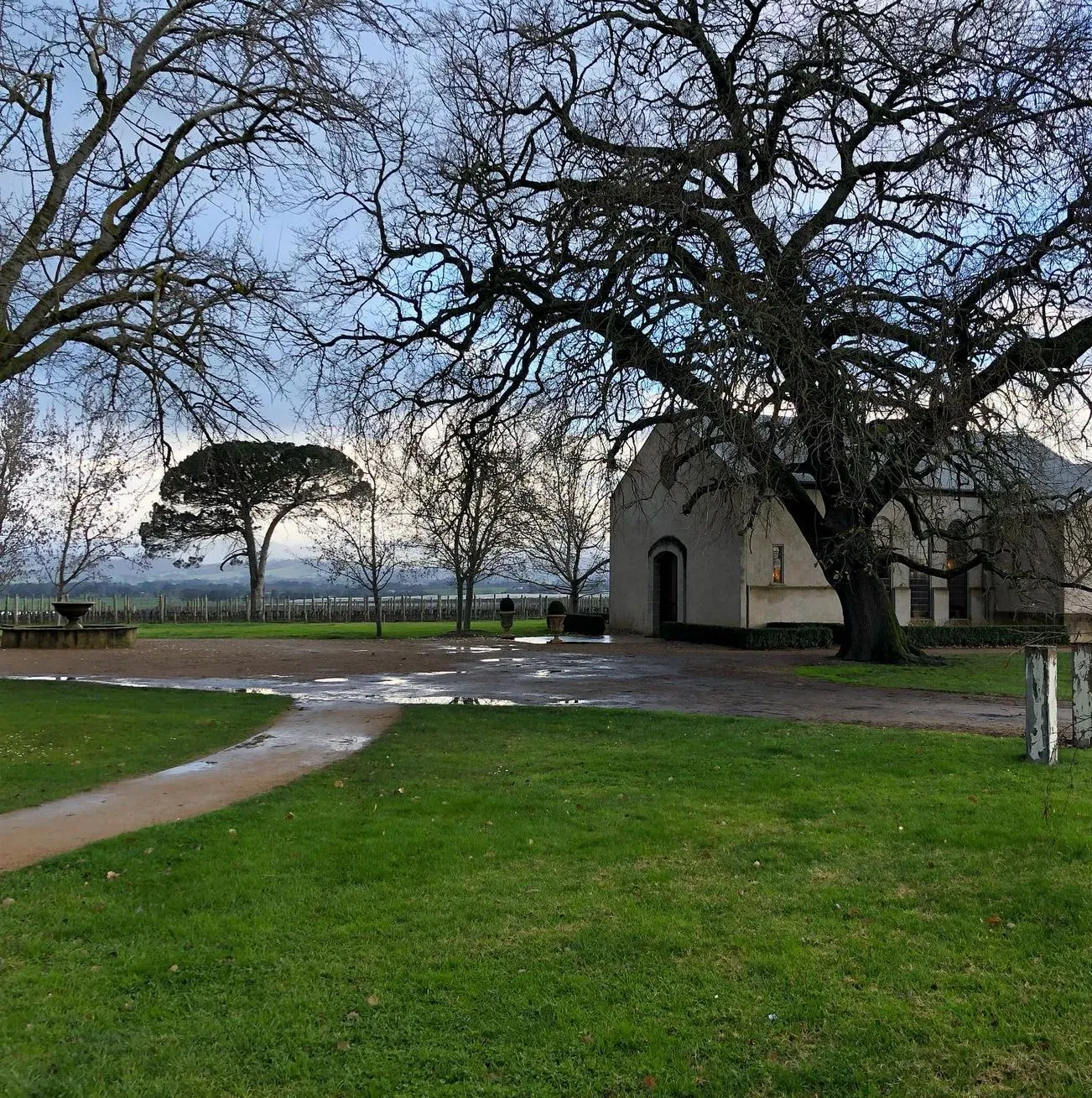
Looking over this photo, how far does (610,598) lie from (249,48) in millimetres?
28135

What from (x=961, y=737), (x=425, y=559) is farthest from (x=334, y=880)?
(x=425, y=559)

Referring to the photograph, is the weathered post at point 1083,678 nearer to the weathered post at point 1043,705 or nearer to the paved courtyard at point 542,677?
the weathered post at point 1043,705

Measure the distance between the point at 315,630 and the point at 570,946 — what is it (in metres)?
39.5

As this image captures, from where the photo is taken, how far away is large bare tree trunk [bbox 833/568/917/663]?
21.6 m

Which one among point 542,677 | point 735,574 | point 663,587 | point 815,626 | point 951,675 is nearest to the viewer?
point 542,677

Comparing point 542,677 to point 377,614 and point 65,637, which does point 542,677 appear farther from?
point 377,614

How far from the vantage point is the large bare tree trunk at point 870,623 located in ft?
70.7

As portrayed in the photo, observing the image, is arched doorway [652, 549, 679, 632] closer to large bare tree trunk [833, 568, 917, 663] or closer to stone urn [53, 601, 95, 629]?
large bare tree trunk [833, 568, 917, 663]

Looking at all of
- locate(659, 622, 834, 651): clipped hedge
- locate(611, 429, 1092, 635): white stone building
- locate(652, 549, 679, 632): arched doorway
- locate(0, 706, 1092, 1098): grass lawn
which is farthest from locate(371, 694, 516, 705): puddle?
locate(652, 549, 679, 632): arched doorway

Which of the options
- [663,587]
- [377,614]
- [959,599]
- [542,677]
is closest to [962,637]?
[959,599]

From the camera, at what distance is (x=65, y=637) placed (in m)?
26.5

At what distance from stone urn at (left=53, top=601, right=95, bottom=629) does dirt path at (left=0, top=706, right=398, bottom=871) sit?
18.6 m

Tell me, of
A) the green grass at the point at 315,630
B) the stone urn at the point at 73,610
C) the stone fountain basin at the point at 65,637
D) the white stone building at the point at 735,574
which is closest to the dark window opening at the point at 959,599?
the white stone building at the point at 735,574

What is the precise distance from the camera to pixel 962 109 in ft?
39.6
